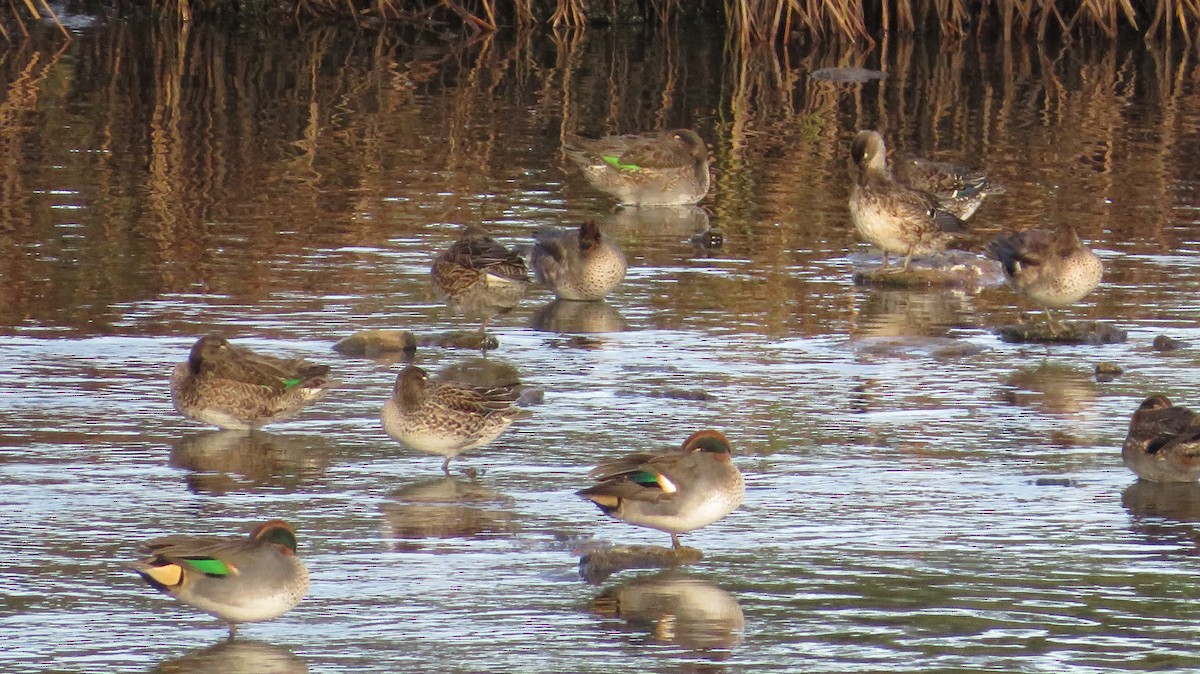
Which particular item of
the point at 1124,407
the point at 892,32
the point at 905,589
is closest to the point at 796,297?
the point at 1124,407

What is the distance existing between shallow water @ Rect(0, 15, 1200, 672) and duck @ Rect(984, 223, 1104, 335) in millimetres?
456

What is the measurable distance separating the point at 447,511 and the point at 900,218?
6.18m

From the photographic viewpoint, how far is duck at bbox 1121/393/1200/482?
910 centimetres

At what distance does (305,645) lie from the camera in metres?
7.14

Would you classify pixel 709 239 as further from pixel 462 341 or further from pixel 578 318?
pixel 462 341

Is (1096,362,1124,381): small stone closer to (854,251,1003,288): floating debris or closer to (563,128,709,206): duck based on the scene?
(854,251,1003,288): floating debris

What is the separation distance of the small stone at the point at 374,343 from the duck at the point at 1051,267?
12.0 ft

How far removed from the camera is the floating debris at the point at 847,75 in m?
26.2

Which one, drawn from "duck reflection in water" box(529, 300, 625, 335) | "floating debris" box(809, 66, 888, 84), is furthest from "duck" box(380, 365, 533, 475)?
"floating debris" box(809, 66, 888, 84)

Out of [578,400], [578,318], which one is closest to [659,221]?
[578,318]

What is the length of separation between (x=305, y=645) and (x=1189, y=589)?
3.31 metres

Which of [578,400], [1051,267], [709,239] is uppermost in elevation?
[1051,267]

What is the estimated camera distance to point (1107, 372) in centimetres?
1149

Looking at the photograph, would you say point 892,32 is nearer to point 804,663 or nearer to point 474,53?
point 474,53
